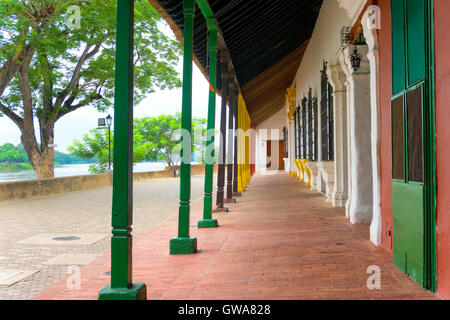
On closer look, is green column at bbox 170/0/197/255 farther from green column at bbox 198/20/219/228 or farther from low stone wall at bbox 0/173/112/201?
low stone wall at bbox 0/173/112/201

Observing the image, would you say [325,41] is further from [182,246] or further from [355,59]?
[182,246]

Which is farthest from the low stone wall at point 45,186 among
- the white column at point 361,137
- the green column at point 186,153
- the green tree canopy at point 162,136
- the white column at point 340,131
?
the green tree canopy at point 162,136

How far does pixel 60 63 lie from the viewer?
17969mm

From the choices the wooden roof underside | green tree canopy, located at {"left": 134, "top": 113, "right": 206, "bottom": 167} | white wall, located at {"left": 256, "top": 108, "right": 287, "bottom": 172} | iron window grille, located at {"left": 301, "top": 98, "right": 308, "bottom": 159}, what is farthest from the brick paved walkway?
green tree canopy, located at {"left": 134, "top": 113, "right": 206, "bottom": 167}

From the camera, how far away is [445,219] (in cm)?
317

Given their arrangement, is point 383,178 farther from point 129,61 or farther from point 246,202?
point 246,202

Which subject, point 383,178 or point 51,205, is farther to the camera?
point 51,205

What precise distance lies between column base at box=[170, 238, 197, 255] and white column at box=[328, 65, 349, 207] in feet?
15.0

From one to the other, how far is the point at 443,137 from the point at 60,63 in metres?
17.6

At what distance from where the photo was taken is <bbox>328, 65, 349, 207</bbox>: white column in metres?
8.59

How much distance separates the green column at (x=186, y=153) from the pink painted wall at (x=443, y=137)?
9.61ft
